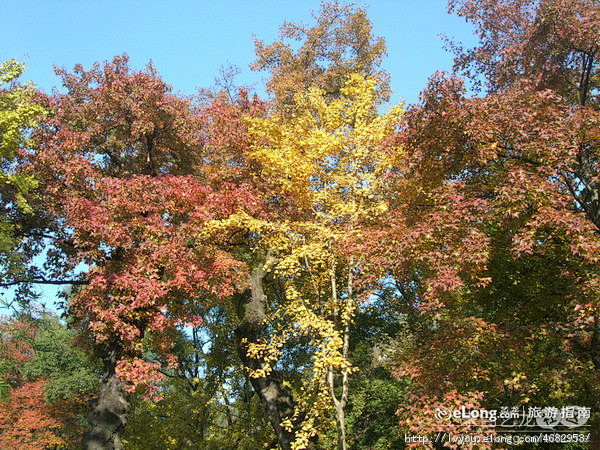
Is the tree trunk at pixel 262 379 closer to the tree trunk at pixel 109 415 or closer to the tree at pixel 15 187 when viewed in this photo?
the tree trunk at pixel 109 415

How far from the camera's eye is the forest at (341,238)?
20.3ft

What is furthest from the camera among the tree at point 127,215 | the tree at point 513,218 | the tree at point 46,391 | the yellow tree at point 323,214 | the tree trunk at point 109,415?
the tree at point 46,391

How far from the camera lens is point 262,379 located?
953cm

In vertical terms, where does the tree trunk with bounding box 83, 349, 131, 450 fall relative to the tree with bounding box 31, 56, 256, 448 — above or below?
below

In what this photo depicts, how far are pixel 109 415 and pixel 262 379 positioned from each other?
3.17 meters

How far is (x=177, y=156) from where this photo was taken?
38.9 feet

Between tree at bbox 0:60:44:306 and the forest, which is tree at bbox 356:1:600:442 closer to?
the forest

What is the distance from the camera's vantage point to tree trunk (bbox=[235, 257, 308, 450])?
9.12 m

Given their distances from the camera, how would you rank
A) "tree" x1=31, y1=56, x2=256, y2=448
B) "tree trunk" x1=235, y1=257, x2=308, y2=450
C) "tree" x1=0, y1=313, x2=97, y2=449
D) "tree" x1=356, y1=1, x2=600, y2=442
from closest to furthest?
"tree" x1=356, y1=1, x2=600, y2=442 → "tree" x1=31, y1=56, x2=256, y2=448 → "tree trunk" x1=235, y1=257, x2=308, y2=450 → "tree" x1=0, y1=313, x2=97, y2=449

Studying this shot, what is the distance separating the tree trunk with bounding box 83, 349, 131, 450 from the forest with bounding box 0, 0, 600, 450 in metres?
0.05

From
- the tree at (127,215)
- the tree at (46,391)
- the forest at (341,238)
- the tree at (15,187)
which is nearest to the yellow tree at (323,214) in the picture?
the forest at (341,238)

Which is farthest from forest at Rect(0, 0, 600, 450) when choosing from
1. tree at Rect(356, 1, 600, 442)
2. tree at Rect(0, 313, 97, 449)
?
tree at Rect(0, 313, 97, 449)

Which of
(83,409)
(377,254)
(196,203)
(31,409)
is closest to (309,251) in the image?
(377,254)

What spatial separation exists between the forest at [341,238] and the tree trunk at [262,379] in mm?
47
